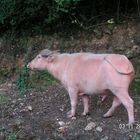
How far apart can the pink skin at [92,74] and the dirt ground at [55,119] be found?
17cm

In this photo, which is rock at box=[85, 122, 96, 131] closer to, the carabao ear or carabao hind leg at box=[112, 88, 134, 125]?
carabao hind leg at box=[112, 88, 134, 125]

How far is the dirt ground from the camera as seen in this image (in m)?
6.45

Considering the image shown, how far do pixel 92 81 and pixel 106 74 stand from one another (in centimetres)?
25

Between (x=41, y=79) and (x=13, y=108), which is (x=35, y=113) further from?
(x=41, y=79)

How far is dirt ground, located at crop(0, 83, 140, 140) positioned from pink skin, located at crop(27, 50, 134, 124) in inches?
6.5

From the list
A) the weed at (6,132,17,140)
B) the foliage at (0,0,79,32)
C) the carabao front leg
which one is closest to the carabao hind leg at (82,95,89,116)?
the carabao front leg

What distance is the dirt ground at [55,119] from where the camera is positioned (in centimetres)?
645

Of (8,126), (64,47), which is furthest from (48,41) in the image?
(8,126)

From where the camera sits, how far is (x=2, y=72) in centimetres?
885

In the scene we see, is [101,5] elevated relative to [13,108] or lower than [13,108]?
elevated

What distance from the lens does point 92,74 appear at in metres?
6.64

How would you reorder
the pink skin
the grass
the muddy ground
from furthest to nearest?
the grass
the muddy ground
the pink skin
